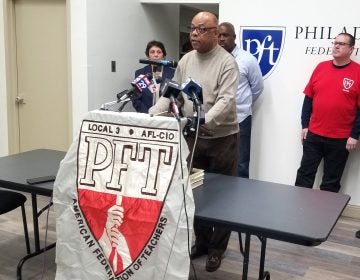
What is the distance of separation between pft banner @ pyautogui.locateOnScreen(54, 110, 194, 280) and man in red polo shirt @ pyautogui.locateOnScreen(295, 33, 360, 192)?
2.06 m

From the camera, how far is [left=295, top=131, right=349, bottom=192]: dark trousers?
354 centimetres

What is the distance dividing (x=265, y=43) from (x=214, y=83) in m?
1.61

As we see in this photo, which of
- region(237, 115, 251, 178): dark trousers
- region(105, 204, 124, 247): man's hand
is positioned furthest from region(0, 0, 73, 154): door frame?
region(105, 204, 124, 247): man's hand

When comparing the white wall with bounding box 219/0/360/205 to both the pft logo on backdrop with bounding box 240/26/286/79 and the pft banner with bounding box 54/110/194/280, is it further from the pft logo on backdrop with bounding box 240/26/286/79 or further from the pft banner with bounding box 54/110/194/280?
the pft banner with bounding box 54/110/194/280

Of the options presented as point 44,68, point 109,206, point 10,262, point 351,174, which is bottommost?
point 10,262

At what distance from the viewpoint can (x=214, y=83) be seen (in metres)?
2.39

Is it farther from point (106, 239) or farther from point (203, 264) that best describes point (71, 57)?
point (106, 239)

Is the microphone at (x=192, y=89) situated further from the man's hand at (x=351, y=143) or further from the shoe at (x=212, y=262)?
the man's hand at (x=351, y=143)

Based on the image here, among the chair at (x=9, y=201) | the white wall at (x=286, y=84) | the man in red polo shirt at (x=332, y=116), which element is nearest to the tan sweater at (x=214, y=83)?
the chair at (x=9, y=201)

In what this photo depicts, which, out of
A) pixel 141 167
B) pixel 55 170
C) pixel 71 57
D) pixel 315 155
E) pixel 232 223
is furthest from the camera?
pixel 71 57

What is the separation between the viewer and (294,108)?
150 inches

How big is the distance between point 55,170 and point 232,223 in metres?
1.09

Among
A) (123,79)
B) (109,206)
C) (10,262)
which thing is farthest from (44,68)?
(109,206)

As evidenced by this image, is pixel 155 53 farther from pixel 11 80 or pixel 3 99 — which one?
pixel 3 99
